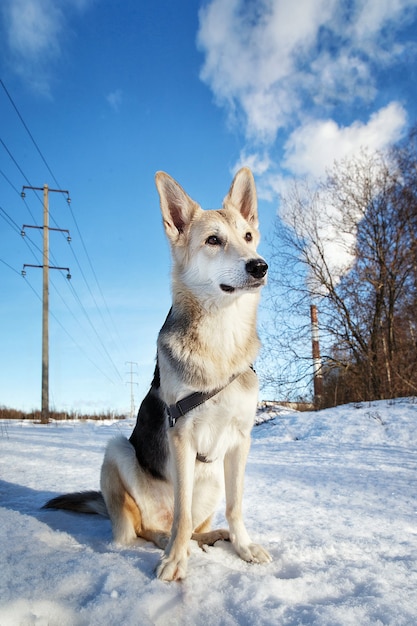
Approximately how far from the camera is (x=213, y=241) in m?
2.73

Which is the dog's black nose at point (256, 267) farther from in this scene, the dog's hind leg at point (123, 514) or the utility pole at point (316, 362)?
the utility pole at point (316, 362)

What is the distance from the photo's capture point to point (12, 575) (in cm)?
175

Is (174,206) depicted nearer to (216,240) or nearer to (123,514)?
(216,240)

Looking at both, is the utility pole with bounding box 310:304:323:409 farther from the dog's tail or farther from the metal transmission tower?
the dog's tail

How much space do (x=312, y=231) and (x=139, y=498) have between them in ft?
47.1

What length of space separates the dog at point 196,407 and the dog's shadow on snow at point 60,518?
6.9 inches

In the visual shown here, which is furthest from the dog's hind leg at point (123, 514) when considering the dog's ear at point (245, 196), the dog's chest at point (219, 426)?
the dog's ear at point (245, 196)

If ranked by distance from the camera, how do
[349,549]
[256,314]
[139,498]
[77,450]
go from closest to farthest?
1. [349,549]
2. [139,498]
3. [256,314]
4. [77,450]

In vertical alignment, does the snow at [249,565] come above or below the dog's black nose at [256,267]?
below

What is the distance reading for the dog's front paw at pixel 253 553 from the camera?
2.14m

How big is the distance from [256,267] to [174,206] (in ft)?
2.99

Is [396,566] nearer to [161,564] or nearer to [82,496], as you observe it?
[161,564]

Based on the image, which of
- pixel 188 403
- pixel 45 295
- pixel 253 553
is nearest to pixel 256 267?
pixel 188 403

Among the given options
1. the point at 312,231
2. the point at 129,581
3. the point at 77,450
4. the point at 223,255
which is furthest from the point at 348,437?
the point at 312,231
